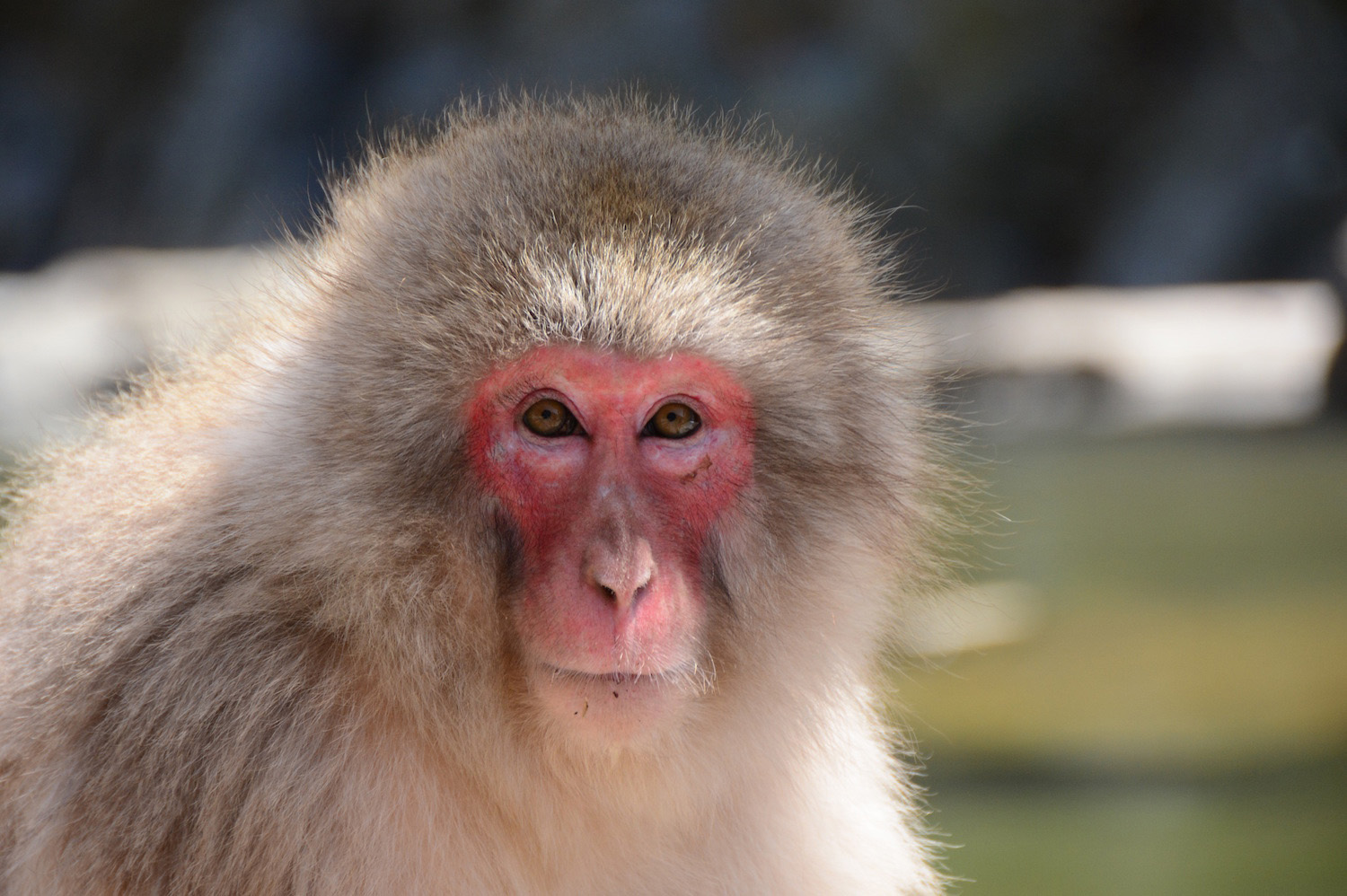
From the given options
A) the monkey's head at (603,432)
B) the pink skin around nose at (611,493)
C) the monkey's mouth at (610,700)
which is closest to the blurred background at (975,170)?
the monkey's head at (603,432)

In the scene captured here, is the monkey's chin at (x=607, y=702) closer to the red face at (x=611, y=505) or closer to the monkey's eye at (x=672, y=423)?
the red face at (x=611, y=505)

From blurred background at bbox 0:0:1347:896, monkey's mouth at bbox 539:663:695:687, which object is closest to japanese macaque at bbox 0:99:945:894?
monkey's mouth at bbox 539:663:695:687

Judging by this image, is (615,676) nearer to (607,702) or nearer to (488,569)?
(607,702)

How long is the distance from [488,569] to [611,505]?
23cm

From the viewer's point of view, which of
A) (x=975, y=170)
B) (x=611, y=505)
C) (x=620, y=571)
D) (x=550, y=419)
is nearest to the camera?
(x=620, y=571)

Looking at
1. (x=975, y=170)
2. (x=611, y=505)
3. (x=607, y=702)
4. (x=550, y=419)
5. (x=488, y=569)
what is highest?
(x=975, y=170)

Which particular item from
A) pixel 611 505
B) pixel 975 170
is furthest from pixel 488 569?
pixel 975 170

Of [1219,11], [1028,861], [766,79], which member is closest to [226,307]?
[1028,861]

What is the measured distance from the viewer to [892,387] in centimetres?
286

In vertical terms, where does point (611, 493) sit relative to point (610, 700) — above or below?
above

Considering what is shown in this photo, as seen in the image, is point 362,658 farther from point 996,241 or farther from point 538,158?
point 996,241

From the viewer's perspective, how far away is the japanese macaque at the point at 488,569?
2209mm

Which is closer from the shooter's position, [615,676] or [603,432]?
[615,676]

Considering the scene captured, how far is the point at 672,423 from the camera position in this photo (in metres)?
2.41
